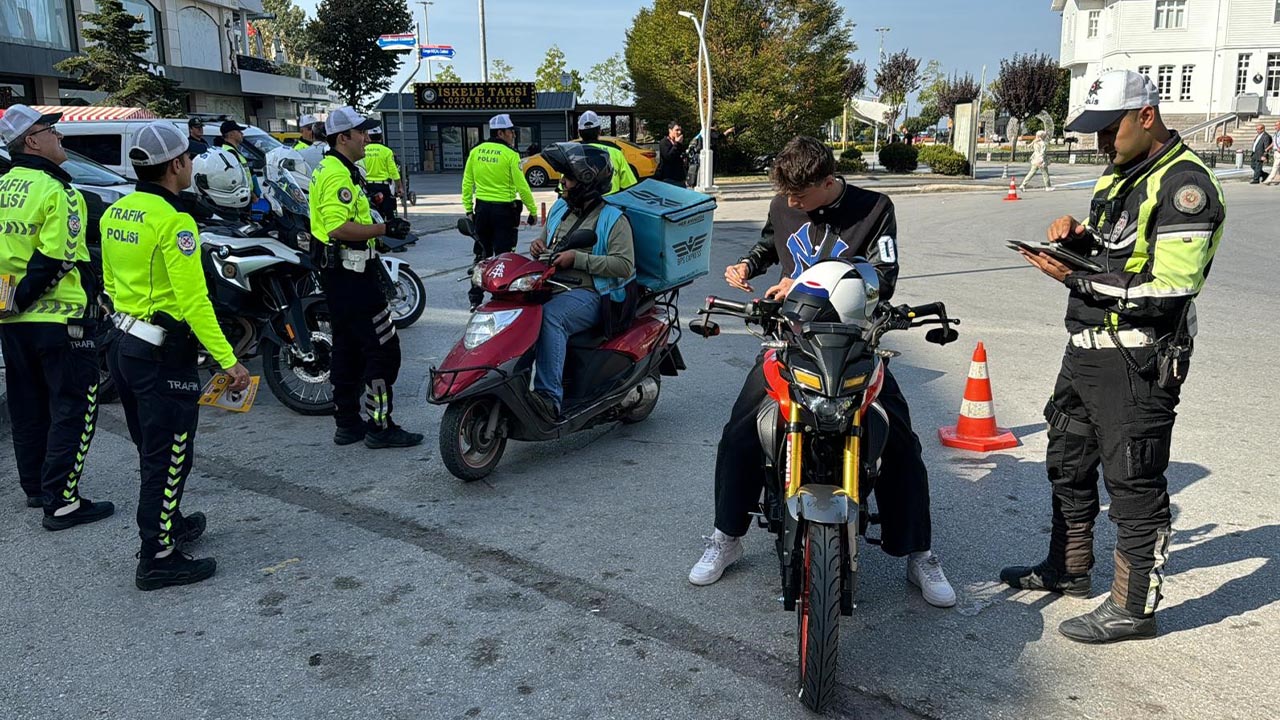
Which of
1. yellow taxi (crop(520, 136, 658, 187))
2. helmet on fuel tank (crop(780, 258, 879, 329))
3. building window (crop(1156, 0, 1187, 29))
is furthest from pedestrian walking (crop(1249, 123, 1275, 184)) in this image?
helmet on fuel tank (crop(780, 258, 879, 329))

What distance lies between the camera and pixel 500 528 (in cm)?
462

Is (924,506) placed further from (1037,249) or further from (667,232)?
(667,232)

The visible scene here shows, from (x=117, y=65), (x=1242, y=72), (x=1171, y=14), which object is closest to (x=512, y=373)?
(x=117, y=65)

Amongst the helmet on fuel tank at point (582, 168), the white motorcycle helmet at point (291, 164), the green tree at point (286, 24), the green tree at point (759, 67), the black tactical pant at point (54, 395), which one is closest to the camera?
the black tactical pant at point (54, 395)

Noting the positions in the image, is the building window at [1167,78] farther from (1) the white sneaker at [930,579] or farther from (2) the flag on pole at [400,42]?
(1) the white sneaker at [930,579]

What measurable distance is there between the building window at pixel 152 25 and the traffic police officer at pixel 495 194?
38.8m

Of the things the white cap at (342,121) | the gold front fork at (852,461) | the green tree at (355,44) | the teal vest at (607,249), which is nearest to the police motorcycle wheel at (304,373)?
the white cap at (342,121)

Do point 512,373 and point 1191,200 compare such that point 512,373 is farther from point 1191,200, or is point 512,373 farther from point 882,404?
point 1191,200

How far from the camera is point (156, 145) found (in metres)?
3.92

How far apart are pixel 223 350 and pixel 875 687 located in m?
2.84

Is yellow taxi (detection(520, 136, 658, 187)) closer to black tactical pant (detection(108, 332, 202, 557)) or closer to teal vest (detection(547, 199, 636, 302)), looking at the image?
teal vest (detection(547, 199, 636, 302))

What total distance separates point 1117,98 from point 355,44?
56.1 meters

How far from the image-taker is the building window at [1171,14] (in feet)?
188

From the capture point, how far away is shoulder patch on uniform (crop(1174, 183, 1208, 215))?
309 centimetres
